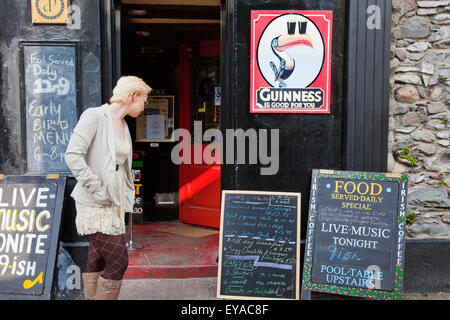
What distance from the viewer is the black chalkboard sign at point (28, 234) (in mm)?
3295

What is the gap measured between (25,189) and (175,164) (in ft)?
10.0


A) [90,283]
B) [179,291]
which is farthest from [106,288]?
[179,291]

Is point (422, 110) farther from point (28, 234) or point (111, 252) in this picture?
point (28, 234)

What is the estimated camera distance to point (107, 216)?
9.34ft

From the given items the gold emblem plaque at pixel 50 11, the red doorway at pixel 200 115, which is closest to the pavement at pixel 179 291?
the red doorway at pixel 200 115

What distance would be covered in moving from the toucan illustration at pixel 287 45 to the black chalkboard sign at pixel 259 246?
4.01ft

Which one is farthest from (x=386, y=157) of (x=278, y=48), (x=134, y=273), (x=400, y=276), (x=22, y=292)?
(x=22, y=292)

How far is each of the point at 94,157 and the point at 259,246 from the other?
1.64 metres

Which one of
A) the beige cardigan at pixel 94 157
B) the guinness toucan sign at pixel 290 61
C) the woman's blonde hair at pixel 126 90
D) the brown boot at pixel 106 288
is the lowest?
the brown boot at pixel 106 288

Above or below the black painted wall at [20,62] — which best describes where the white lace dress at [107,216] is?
below

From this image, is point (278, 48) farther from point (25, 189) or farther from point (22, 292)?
point (22, 292)

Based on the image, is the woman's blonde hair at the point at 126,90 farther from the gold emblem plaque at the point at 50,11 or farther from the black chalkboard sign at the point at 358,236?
the black chalkboard sign at the point at 358,236

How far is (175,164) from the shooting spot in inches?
249

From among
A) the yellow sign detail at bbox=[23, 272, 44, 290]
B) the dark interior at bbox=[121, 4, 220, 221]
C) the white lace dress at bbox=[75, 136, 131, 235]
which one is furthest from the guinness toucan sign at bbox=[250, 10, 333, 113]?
the yellow sign detail at bbox=[23, 272, 44, 290]
